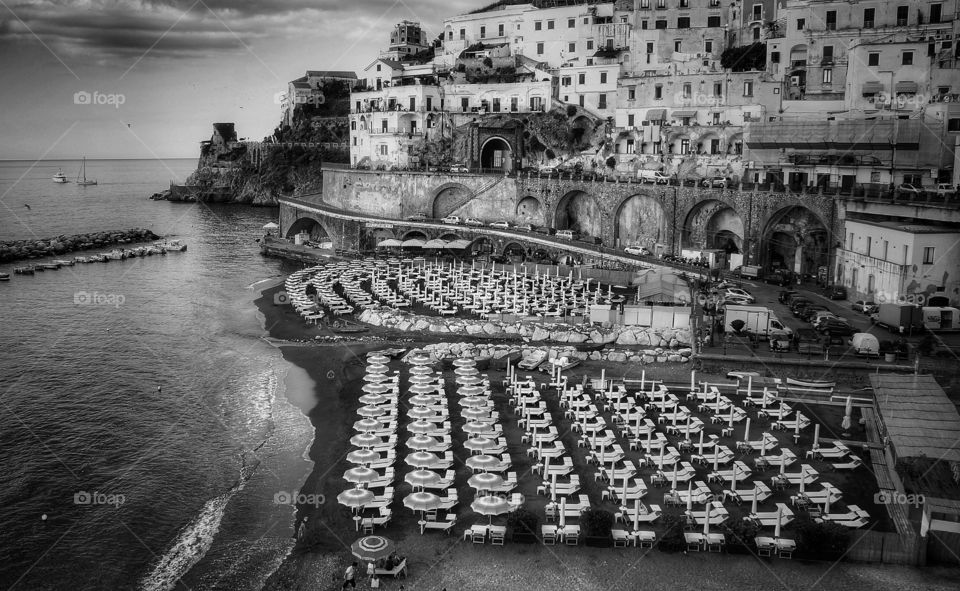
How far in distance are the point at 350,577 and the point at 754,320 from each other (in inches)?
950

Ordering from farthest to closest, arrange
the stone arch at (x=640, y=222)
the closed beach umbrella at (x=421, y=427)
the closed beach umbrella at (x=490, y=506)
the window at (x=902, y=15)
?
the stone arch at (x=640, y=222) < the window at (x=902, y=15) < the closed beach umbrella at (x=421, y=427) < the closed beach umbrella at (x=490, y=506)

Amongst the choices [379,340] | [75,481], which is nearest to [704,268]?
[379,340]

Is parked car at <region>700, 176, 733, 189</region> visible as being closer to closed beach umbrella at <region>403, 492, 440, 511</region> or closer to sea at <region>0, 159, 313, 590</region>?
sea at <region>0, 159, 313, 590</region>

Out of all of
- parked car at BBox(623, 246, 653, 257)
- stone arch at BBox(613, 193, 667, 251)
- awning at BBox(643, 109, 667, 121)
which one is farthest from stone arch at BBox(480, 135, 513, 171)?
parked car at BBox(623, 246, 653, 257)

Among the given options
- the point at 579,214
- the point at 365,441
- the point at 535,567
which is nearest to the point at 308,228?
the point at 579,214

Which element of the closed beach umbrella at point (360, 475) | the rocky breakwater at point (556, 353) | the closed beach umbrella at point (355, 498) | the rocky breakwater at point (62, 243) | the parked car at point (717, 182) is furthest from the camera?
the rocky breakwater at point (62, 243)

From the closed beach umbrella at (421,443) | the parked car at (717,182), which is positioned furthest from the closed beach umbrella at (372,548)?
the parked car at (717,182)

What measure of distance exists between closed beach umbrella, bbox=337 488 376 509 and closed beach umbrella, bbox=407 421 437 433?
4650 millimetres

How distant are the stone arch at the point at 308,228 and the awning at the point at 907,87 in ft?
164

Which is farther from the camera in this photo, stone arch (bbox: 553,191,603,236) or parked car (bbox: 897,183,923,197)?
stone arch (bbox: 553,191,603,236)

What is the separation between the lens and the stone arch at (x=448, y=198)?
7238 cm

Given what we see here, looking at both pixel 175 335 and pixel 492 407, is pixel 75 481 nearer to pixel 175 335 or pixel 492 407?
pixel 492 407

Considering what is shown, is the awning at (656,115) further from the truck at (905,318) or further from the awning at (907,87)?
the truck at (905,318)

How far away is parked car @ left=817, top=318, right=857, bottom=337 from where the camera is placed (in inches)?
1438
